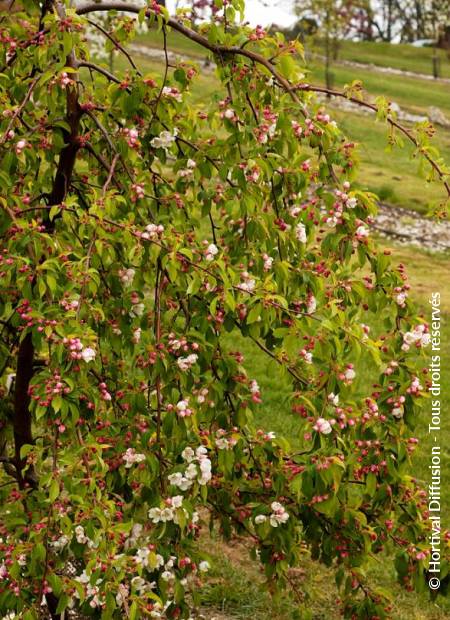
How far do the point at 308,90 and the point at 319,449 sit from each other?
5.22ft

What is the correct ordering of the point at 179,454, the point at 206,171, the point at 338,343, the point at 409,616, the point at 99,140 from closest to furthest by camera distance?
1. the point at 338,343
2. the point at 179,454
3. the point at 206,171
4. the point at 99,140
5. the point at 409,616

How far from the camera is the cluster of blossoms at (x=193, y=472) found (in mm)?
3047

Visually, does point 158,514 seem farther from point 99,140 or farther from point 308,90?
point 99,140

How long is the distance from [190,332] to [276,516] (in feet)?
2.97

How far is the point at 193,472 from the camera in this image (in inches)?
121

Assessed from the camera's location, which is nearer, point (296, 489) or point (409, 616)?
point (296, 489)

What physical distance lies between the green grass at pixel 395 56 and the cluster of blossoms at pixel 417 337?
5134cm

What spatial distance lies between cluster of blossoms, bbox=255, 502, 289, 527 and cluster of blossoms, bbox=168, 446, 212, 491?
522mm

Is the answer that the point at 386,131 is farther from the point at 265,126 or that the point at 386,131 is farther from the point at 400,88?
the point at 400,88

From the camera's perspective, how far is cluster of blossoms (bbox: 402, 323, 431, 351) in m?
3.37

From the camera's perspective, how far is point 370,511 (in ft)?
13.1

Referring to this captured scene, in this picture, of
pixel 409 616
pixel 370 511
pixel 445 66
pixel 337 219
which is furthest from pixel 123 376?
pixel 445 66

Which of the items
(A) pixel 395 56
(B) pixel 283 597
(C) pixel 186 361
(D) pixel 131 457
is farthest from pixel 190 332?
(A) pixel 395 56

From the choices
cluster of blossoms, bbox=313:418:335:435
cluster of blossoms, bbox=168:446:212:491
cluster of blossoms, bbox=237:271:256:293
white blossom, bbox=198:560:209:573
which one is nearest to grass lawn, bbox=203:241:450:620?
white blossom, bbox=198:560:209:573
